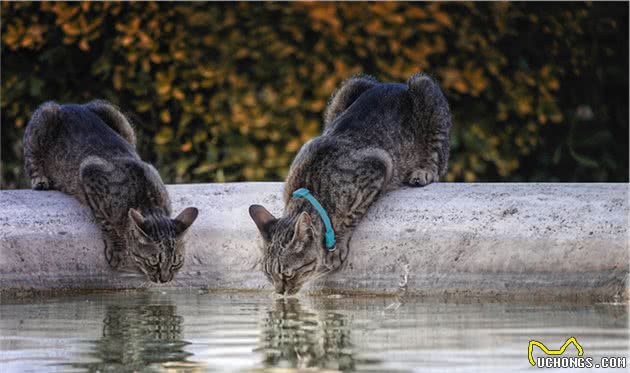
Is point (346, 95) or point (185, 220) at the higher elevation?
point (346, 95)

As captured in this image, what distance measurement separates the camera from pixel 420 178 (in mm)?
7516

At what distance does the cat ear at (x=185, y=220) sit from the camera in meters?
6.84

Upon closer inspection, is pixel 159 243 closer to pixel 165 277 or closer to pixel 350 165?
pixel 165 277

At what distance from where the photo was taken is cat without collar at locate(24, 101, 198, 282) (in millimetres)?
6887

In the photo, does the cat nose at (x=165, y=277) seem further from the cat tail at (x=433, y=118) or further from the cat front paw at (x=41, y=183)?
the cat tail at (x=433, y=118)

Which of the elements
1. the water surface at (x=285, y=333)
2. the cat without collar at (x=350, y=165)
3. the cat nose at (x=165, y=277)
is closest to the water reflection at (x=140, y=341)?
the water surface at (x=285, y=333)

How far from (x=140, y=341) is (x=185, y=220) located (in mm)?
1715

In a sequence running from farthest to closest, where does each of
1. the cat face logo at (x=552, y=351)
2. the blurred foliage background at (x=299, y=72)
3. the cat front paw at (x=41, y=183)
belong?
the blurred foliage background at (x=299, y=72), the cat front paw at (x=41, y=183), the cat face logo at (x=552, y=351)

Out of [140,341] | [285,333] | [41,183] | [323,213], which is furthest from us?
[41,183]

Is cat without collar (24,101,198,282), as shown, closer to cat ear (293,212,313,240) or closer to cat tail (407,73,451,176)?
cat ear (293,212,313,240)

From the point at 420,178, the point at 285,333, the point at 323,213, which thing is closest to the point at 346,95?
the point at 420,178

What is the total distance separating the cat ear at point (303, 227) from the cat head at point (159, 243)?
686 mm

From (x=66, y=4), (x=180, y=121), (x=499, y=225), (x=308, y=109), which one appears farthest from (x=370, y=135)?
(x=66, y=4)

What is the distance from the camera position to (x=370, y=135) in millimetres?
7520
